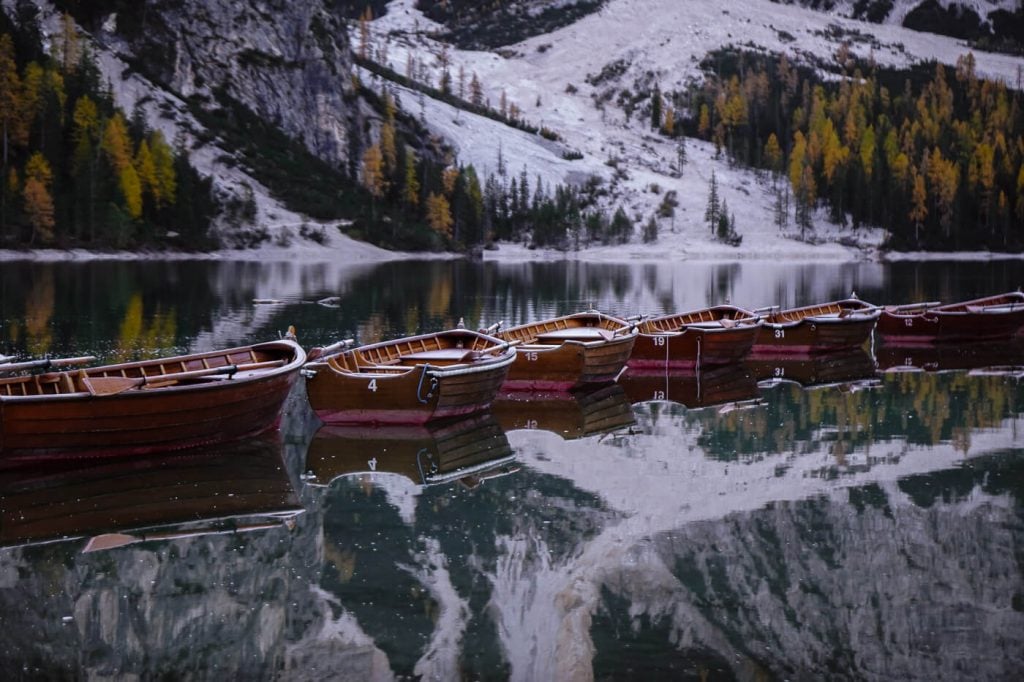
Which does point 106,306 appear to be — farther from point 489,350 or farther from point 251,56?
point 251,56

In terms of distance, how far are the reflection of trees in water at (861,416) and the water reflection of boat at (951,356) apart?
9.78 ft

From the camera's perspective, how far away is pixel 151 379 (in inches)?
846

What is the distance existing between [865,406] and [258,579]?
20292 mm

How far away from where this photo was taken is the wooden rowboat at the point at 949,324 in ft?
144

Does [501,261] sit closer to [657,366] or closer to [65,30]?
[65,30]

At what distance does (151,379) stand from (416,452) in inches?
234

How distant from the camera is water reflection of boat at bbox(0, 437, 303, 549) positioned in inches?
637

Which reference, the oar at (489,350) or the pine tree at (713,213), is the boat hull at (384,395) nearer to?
the oar at (489,350)

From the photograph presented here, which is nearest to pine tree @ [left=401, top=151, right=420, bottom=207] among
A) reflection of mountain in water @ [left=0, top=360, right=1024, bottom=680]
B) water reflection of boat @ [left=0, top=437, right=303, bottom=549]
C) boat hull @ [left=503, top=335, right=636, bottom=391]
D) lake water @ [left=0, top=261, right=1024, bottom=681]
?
boat hull @ [left=503, top=335, right=636, bottom=391]

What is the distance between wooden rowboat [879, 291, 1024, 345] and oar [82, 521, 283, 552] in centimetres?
3535

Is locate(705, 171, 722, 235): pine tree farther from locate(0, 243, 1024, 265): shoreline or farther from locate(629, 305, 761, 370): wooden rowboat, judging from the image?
locate(629, 305, 761, 370): wooden rowboat

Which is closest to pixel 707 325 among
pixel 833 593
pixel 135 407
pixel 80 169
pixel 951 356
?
pixel 951 356

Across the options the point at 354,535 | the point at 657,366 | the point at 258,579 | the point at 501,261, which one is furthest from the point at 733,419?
the point at 501,261

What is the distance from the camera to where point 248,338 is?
136ft
